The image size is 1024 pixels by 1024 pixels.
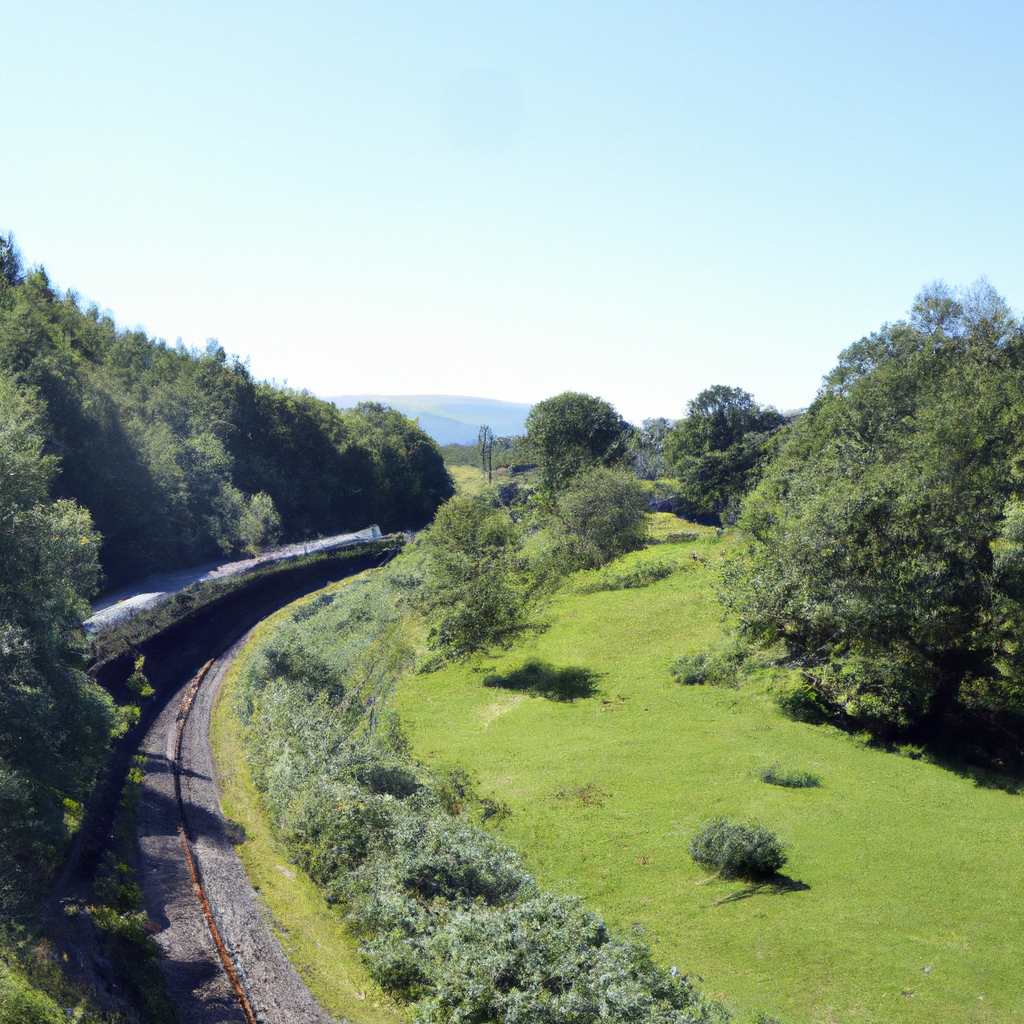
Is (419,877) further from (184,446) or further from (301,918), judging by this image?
(184,446)

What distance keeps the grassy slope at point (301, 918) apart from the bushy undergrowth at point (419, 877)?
0.57 metres

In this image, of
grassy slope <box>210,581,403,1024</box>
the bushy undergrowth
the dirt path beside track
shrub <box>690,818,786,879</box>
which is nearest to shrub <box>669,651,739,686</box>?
the bushy undergrowth

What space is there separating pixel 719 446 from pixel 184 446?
230 ft

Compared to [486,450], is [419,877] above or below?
below

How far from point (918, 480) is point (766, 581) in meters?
7.82

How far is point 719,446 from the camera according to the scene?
9812cm

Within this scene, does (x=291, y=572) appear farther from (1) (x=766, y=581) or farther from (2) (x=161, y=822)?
(1) (x=766, y=581)

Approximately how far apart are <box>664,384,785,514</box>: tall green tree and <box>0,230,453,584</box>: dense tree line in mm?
45789

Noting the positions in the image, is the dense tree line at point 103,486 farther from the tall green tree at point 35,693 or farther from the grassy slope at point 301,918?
the grassy slope at point 301,918

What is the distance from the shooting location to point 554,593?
57656 mm

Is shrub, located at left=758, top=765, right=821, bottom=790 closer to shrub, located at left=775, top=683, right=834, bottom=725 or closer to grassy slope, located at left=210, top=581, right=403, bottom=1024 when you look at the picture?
shrub, located at left=775, top=683, right=834, bottom=725

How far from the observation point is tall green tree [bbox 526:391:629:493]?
85.8m

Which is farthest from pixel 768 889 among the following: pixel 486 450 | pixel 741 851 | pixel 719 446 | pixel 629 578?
pixel 486 450

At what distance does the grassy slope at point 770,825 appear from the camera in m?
16.2
